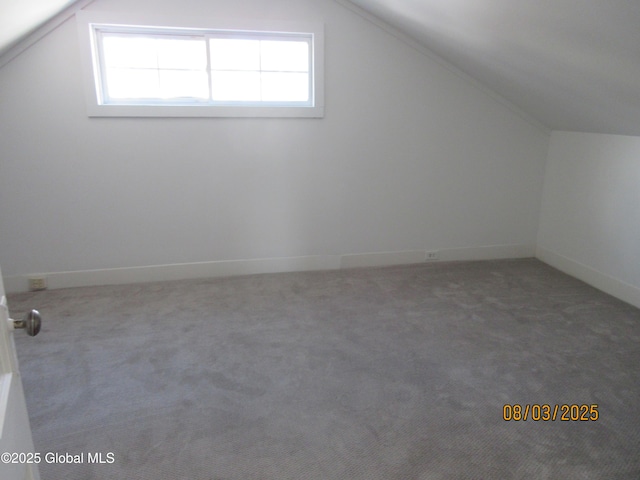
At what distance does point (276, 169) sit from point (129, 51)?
1335 millimetres

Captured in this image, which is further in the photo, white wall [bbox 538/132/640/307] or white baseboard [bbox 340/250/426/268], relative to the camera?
white baseboard [bbox 340/250/426/268]

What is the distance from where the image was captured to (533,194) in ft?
12.8

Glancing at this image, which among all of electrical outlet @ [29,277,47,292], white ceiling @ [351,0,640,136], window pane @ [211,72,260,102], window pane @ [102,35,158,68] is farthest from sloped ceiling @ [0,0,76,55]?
white ceiling @ [351,0,640,136]

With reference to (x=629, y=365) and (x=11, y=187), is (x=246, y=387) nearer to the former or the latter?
(x=629, y=365)

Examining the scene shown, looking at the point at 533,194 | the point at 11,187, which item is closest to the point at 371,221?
the point at 533,194

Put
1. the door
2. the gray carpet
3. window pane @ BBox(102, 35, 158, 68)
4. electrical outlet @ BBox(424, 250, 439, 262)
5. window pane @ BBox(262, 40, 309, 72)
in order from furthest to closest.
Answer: electrical outlet @ BBox(424, 250, 439, 262)
window pane @ BBox(262, 40, 309, 72)
window pane @ BBox(102, 35, 158, 68)
the gray carpet
the door

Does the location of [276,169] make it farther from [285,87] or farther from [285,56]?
[285,56]

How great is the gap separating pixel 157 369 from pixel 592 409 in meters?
2.07

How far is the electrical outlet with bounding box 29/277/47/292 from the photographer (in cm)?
324

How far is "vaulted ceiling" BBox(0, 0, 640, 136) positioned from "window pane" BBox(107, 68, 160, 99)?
52 centimetres

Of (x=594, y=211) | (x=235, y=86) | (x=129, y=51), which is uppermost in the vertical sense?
(x=129, y=51)

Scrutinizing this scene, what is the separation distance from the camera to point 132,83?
10.6ft

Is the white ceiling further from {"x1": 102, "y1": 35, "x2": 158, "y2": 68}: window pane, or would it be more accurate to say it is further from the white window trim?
{"x1": 102, "y1": 35, "x2": 158, "y2": 68}: window pane

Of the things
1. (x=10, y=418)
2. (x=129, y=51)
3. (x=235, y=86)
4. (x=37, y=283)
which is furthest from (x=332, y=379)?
(x=129, y=51)
